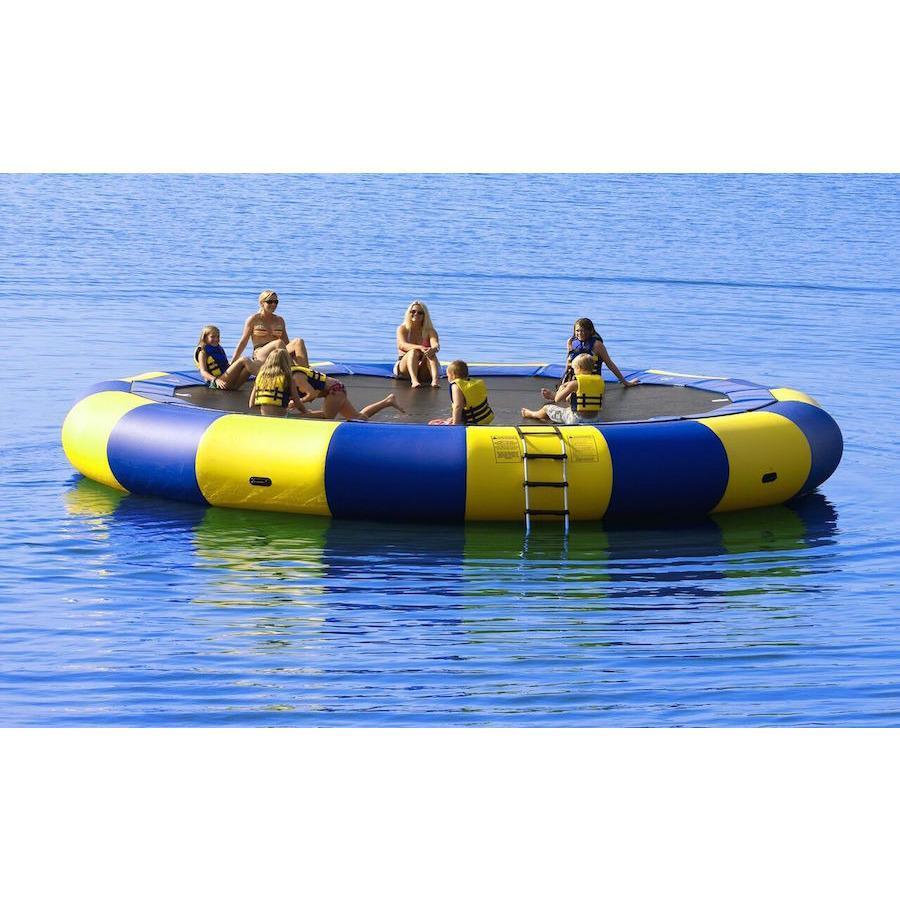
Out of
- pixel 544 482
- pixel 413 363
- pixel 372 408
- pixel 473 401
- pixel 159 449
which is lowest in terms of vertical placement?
pixel 544 482

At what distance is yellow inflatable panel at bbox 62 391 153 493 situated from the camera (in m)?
10.1

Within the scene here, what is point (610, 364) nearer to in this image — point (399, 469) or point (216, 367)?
point (399, 469)

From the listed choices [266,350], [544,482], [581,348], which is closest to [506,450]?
[544,482]

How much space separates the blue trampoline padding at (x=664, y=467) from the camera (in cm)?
923

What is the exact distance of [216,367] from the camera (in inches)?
435

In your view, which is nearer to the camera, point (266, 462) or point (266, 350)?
point (266, 462)

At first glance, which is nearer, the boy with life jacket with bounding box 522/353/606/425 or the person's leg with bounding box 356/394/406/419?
the boy with life jacket with bounding box 522/353/606/425

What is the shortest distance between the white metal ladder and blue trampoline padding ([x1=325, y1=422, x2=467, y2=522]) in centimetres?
36

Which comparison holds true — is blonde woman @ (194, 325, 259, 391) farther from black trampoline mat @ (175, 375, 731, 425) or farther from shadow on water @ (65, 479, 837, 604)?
shadow on water @ (65, 479, 837, 604)

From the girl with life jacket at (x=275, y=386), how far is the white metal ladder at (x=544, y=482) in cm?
150

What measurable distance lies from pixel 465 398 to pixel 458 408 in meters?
0.08

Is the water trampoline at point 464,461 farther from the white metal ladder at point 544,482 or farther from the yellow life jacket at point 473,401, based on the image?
the yellow life jacket at point 473,401

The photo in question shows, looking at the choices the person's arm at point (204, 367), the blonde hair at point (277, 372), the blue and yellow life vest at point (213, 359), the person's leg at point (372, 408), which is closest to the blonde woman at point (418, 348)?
the person's leg at point (372, 408)

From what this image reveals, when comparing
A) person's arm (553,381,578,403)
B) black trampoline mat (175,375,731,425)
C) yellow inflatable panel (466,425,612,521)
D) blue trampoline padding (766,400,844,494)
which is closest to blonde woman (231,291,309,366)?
black trampoline mat (175,375,731,425)
